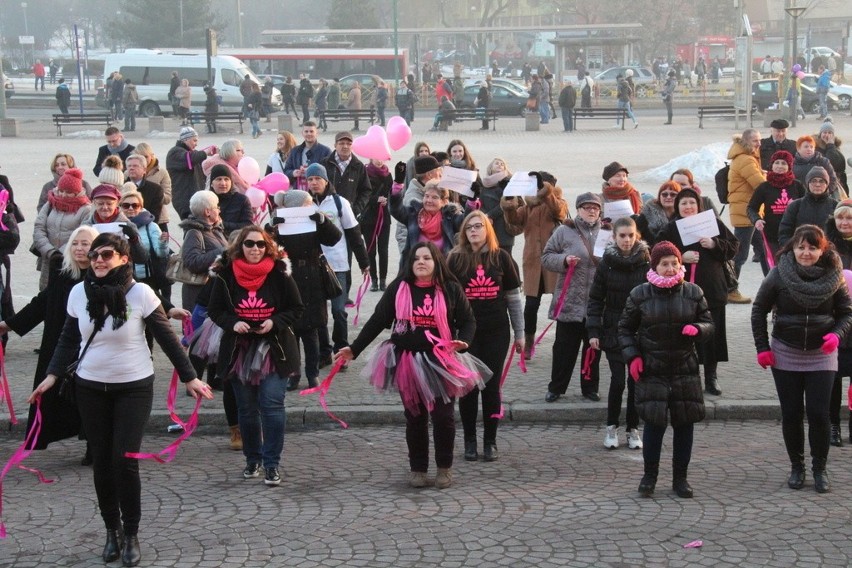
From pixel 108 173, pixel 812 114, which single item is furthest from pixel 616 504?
pixel 812 114

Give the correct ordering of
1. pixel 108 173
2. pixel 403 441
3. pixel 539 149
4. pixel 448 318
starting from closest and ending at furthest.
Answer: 1. pixel 448 318
2. pixel 403 441
3. pixel 108 173
4. pixel 539 149

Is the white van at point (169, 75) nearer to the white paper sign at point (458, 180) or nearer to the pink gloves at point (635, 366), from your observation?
the white paper sign at point (458, 180)

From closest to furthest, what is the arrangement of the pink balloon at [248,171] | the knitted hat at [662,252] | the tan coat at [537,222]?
the knitted hat at [662,252] → the tan coat at [537,222] → the pink balloon at [248,171]

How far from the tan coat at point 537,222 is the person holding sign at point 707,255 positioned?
56.4 inches

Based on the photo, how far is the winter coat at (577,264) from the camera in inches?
359

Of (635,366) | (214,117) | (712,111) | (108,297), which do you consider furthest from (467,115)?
(108,297)

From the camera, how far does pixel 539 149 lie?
102ft

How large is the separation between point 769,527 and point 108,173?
6.94 m

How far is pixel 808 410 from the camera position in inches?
288

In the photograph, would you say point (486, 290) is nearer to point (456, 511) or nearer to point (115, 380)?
point (456, 511)

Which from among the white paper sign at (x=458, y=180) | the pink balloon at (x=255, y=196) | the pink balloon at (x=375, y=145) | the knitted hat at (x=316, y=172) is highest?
the pink balloon at (x=375, y=145)

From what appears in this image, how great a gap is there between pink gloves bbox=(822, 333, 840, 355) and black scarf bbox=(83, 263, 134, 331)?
396cm

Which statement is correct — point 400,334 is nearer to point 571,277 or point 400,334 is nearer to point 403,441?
point 403,441

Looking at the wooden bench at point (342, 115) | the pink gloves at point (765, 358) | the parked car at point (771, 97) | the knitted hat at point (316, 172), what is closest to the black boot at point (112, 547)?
the pink gloves at point (765, 358)
